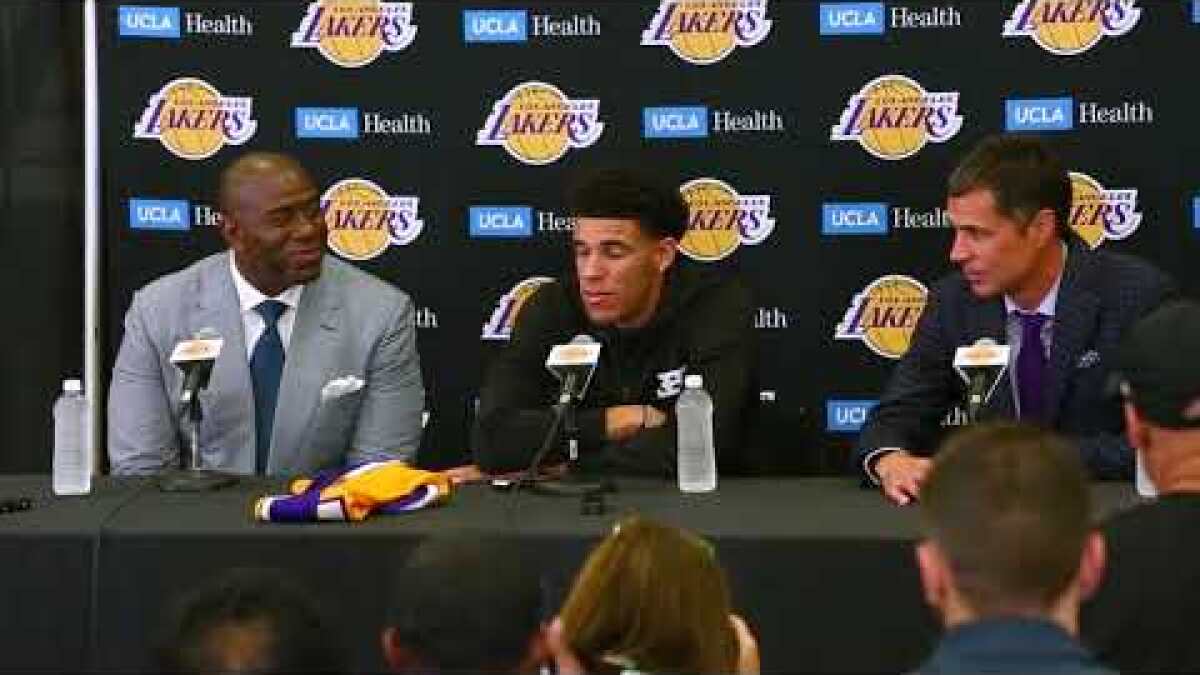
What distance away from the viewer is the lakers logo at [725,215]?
518 centimetres

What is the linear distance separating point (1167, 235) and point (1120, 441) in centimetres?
156

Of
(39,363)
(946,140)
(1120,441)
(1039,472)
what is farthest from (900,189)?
(1039,472)

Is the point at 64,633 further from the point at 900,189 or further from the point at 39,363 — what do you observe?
the point at 900,189

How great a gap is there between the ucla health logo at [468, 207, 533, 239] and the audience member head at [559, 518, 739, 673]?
3.07m

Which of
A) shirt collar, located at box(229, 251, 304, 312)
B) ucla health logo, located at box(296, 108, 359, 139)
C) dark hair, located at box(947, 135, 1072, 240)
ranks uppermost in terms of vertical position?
ucla health logo, located at box(296, 108, 359, 139)

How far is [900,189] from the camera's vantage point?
5145 mm

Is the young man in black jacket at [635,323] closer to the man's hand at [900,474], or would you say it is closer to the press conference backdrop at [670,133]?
the man's hand at [900,474]

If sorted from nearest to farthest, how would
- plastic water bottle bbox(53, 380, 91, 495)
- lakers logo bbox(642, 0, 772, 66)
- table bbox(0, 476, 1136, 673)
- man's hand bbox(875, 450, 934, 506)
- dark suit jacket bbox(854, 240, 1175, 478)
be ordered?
1. table bbox(0, 476, 1136, 673)
2. man's hand bbox(875, 450, 934, 506)
3. plastic water bottle bbox(53, 380, 91, 495)
4. dark suit jacket bbox(854, 240, 1175, 478)
5. lakers logo bbox(642, 0, 772, 66)

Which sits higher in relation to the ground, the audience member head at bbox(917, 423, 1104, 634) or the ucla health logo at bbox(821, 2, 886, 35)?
the ucla health logo at bbox(821, 2, 886, 35)

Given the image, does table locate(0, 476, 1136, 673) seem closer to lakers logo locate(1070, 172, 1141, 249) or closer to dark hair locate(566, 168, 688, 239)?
dark hair locate(566, 168, 688, 239)

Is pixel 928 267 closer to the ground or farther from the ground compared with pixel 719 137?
closer to the ground

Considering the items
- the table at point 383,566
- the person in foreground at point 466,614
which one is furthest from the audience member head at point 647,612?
the table at point 383,566

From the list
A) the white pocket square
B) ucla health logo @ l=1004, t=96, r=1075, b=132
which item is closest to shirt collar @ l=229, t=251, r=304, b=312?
A: the white pocket square

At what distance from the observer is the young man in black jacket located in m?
4.23
